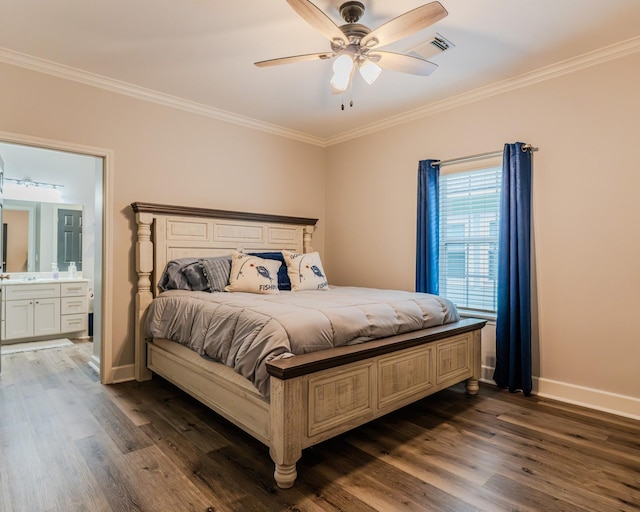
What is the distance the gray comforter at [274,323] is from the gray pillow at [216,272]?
0.22 meters

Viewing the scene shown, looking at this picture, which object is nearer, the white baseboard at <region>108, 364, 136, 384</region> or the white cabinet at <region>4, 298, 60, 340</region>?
the white baseboard at <region>108, 364, 136, 384</region>

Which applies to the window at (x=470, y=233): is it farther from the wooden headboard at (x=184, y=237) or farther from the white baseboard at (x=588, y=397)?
the wooden headboard at (x=184, y=237)

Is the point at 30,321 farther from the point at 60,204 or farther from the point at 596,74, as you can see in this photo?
the point at 596,74

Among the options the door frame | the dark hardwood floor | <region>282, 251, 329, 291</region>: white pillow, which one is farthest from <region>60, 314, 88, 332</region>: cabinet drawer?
<region>282, 251, 329, 291</region>: white pillow

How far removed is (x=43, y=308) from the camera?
4836mm

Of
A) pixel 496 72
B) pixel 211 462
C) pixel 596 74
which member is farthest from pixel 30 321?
pixel 596 74

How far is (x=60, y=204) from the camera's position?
538 cm

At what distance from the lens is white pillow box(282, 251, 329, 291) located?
3.54m

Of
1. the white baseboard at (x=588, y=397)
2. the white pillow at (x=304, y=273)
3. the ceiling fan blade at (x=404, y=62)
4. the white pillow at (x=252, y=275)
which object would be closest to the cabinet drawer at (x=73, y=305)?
the white pillow at (x=252, y=275)

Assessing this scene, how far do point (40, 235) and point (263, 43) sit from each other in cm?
447

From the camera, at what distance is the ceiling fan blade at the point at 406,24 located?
1.81m

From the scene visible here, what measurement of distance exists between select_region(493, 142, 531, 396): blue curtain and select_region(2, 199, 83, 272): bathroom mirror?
546 centimetres

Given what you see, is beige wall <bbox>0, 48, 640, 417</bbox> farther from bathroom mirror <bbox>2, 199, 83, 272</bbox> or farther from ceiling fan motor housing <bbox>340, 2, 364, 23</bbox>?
bathroom mirror <bbox>2, 199, 83, 272</bbox>

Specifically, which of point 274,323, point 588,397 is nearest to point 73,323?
point 274,323
